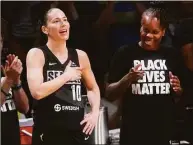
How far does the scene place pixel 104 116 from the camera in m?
2.06

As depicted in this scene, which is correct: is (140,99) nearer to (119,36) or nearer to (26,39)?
(119,36)

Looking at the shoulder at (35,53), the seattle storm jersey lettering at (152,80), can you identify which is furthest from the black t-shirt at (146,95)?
the shoulder at (35,53)

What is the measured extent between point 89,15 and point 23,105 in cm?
53

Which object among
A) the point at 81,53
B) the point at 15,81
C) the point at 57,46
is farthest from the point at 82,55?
the point at 15,81

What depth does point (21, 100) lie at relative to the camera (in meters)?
2.01

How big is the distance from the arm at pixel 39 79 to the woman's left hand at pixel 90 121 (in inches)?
7.8

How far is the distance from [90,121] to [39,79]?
0.31 m

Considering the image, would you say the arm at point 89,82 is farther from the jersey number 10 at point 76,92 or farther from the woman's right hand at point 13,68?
the woman's right hand at point 13,68

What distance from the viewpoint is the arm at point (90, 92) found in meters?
2.03

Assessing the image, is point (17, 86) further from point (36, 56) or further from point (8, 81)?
point (36, 56)

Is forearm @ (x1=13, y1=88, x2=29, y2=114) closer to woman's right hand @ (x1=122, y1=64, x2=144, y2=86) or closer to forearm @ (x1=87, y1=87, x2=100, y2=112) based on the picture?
forearm @ (x1=87, y1=87, x2=100, y2=112)

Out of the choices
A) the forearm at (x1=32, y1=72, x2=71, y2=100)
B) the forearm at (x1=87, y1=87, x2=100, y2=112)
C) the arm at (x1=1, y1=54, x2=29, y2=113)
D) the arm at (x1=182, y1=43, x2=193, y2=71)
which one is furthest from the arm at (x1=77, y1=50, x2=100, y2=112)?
the arm at (x1=182, y1=43, x2=193, y2=71)

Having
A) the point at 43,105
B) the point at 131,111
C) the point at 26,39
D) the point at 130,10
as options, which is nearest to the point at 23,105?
the point at 43,105

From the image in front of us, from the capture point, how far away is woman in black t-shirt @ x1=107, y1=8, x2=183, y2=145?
207cm
